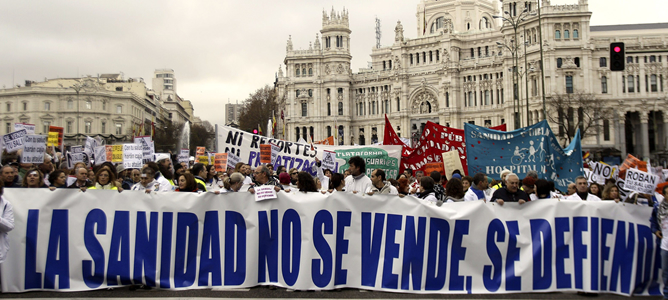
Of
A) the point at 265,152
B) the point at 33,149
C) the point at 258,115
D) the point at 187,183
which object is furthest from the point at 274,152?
the point at 258,115

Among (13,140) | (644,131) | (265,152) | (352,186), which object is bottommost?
(352,186)

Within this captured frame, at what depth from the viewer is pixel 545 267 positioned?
7.50 meters

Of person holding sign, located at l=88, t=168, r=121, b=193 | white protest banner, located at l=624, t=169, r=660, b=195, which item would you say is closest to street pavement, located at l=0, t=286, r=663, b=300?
white protest banner, located at l=624, t=169, r=660, b=195

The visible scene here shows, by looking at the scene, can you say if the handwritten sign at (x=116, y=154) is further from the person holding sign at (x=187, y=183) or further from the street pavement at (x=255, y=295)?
the street pavement at (x=255, y=295)

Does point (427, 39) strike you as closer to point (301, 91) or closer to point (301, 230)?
point (301, 91)

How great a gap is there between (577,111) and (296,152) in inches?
1950

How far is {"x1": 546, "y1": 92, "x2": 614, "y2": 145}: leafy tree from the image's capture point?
51.7 metres

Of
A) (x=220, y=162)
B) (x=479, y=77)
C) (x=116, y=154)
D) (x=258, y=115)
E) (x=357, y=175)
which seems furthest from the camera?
(x=258, y=115)

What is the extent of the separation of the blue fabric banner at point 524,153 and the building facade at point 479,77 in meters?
40.0

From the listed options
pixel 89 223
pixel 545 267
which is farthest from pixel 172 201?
pixel 545 267

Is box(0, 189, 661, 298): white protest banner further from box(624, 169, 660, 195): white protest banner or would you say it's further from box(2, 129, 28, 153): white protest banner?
box(2, 129, 28, 153): white protest banner

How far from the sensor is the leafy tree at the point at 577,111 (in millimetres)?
51719

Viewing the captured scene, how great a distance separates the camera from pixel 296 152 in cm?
1482

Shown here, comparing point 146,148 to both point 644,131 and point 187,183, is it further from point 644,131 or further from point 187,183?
point 644,131
